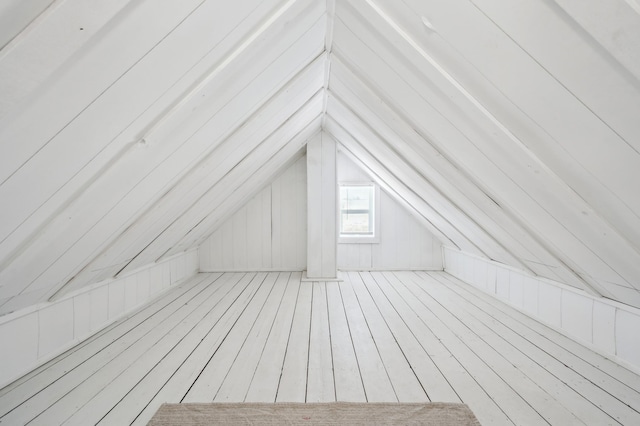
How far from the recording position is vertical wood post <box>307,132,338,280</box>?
16.1 ft

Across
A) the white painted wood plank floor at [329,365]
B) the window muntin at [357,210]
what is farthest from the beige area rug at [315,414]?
the window muntin at [357,210]

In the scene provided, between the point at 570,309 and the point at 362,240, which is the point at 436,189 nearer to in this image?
the point at 570,309

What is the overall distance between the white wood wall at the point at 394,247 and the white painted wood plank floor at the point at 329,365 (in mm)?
1946

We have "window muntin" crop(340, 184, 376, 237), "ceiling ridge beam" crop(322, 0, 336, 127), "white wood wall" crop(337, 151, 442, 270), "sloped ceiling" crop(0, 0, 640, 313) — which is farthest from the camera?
"window muntin" crop(340, 184, 376, 237)

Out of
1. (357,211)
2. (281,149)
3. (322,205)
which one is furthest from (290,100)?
(357,211)

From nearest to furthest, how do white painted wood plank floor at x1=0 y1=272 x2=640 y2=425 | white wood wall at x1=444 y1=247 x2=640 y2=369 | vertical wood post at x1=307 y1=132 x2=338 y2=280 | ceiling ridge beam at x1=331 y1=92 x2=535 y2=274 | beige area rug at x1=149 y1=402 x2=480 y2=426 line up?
beige area rug at x1=149 y1=402 x2=480 y2=426 < white painted wood plank floor at x1=0 y1=272 x2=640 y2=425 < white wood wall at x1=444 y1=247 x2=640 y2=369 < ceiling ridge beam at x1=331 y1=92 x2=535 y2=274 < vertical wood post at x1=307 y1=132 x2=338 y2=280

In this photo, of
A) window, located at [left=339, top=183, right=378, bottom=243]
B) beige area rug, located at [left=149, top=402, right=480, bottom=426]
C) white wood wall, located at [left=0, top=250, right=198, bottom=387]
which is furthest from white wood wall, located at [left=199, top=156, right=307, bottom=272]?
beige area rug, located at [left=149, top=402, right=480, bottom=426]

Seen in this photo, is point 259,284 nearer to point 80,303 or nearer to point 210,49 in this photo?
point 80,303

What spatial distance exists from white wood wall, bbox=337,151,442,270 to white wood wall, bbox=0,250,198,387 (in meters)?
2.87

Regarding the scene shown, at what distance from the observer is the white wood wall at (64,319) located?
2039 millimetres

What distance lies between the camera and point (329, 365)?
2.27 metres

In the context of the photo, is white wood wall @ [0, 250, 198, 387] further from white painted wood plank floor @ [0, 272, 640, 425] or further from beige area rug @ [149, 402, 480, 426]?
beige area rug @ [149, 402, 480, 426]

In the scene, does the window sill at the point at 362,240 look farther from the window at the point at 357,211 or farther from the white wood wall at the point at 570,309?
the white wood wall at the point at 570,309

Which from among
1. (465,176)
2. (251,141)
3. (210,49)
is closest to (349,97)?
(251,141)
